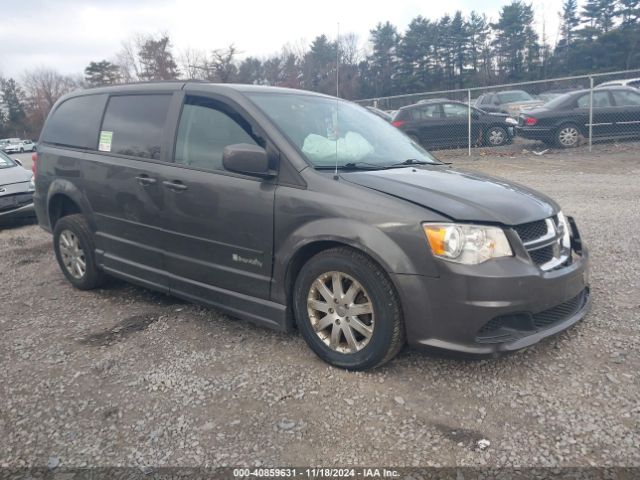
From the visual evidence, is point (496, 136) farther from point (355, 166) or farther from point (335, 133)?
point (355, 166)

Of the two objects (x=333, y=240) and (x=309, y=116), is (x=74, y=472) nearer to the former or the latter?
(x=333, y=240)

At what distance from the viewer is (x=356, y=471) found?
2277 mm

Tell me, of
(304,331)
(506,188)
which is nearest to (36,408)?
(304,331)

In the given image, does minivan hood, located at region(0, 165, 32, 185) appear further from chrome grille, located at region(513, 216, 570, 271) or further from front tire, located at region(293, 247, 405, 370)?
chrome grille, located at region(513, 216, 570, 271)

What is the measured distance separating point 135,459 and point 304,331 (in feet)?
4.07

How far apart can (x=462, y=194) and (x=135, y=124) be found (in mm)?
2704

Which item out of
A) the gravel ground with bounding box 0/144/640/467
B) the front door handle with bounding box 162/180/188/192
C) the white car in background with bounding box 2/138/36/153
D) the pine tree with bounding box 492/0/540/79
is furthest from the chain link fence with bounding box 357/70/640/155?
the white car in background with bounding box 2/138/36/153

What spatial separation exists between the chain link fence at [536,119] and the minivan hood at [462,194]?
1021 centimetres

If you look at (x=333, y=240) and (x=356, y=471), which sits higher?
(x=333, y=240)

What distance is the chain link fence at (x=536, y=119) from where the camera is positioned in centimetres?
1329

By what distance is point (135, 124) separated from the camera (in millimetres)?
4199

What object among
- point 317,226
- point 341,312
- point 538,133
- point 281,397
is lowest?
point 281,397

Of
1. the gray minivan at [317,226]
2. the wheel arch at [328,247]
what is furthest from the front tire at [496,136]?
the wheel arch at [328,247]

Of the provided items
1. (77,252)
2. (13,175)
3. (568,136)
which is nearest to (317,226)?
(77,252)
